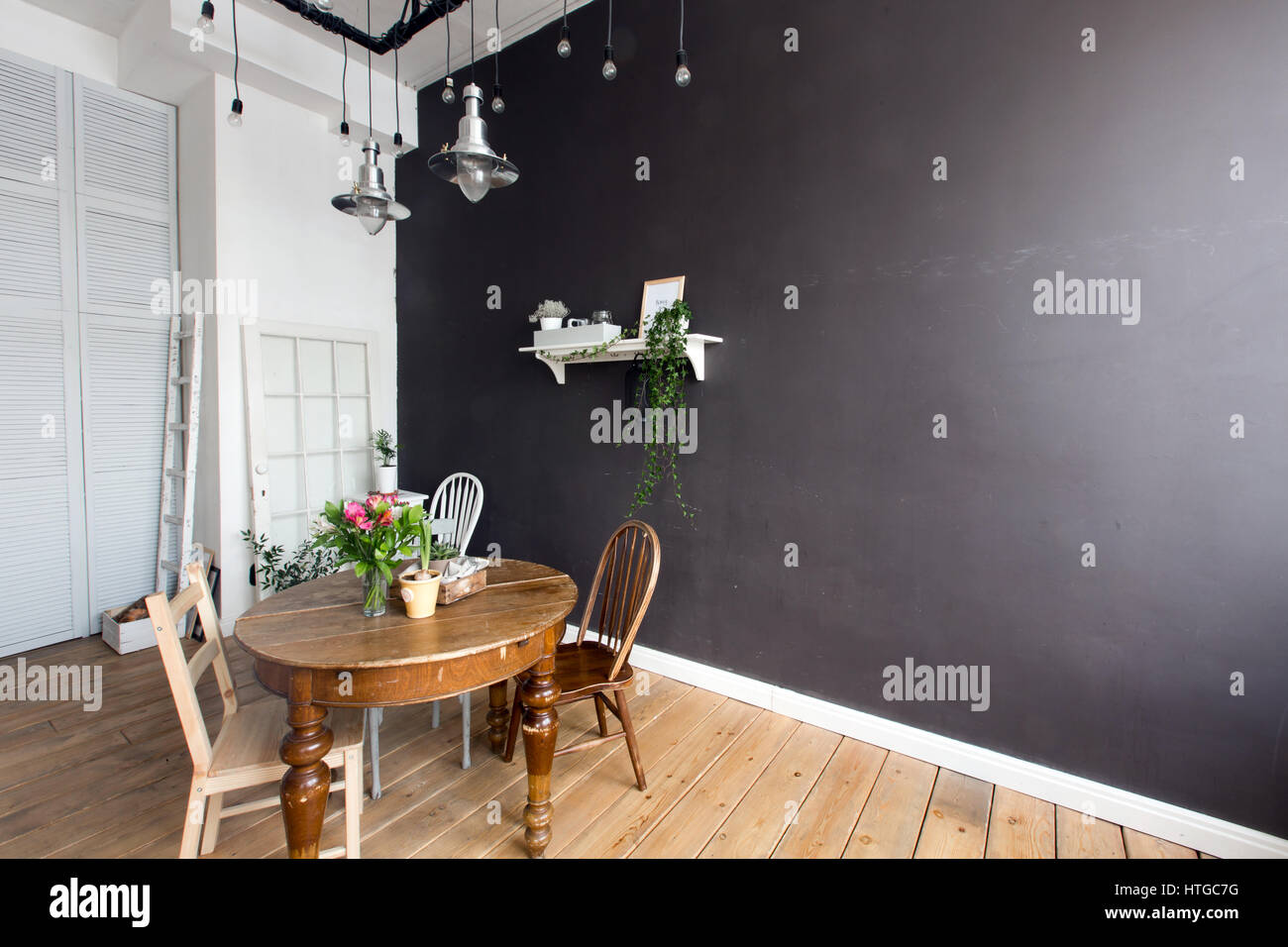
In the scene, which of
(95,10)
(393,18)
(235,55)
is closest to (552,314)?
(393,18)

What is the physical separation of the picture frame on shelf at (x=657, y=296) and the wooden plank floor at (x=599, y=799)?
1854 mm

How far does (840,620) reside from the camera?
2564mm

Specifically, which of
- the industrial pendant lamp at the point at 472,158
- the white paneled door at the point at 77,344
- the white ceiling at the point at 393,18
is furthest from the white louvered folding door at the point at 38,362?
the industrial pendant lamp at the point at 472,158

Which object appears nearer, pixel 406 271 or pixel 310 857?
pixel 310 857

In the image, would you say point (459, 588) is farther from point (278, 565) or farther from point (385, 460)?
point (385, 460)

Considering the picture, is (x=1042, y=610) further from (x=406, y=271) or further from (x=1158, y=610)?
(x=406, y=271)

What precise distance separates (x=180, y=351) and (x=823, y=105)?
12.7ft

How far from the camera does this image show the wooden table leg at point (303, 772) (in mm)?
1535

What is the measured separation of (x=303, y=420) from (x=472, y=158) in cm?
268

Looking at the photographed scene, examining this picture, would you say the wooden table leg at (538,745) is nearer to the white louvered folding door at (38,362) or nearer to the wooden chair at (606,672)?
the wooden chair at (606,672)

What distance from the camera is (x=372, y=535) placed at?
1.73 metres
